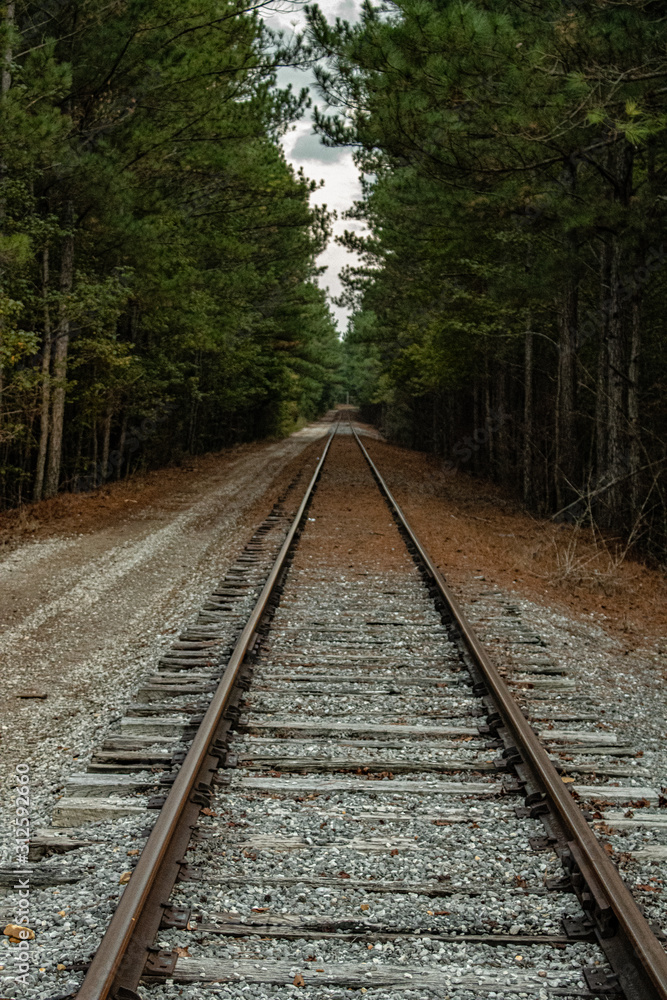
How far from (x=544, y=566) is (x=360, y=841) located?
27.0 ft

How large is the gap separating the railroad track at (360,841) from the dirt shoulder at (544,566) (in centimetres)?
271

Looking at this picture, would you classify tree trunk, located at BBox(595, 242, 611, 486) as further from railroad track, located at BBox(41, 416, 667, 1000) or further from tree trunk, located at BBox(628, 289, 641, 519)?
railroad track, located at BBox(41, 416, 667, 1000)

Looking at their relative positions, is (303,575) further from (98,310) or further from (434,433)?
(434,433)

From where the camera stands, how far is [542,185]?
11.5 m

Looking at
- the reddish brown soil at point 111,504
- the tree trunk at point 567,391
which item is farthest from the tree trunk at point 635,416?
the reddish brown soil at point 111,504

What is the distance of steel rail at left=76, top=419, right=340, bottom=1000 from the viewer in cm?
266

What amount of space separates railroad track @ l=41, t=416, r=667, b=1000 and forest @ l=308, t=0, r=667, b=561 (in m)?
5.81

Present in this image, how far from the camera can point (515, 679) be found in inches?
245

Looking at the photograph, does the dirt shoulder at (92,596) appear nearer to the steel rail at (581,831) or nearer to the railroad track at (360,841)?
the railroad track at (360,841)

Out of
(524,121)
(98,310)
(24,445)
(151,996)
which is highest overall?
(524,121)

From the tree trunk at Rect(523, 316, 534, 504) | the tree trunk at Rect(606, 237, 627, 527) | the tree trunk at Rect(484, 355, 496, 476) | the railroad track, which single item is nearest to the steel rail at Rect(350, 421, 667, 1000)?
the railroad track

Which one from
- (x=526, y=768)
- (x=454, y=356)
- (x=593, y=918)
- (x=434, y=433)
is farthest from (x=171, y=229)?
(x=434, y=433)

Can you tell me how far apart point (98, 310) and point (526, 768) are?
12.8 metres

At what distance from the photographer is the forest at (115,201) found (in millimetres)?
12367
